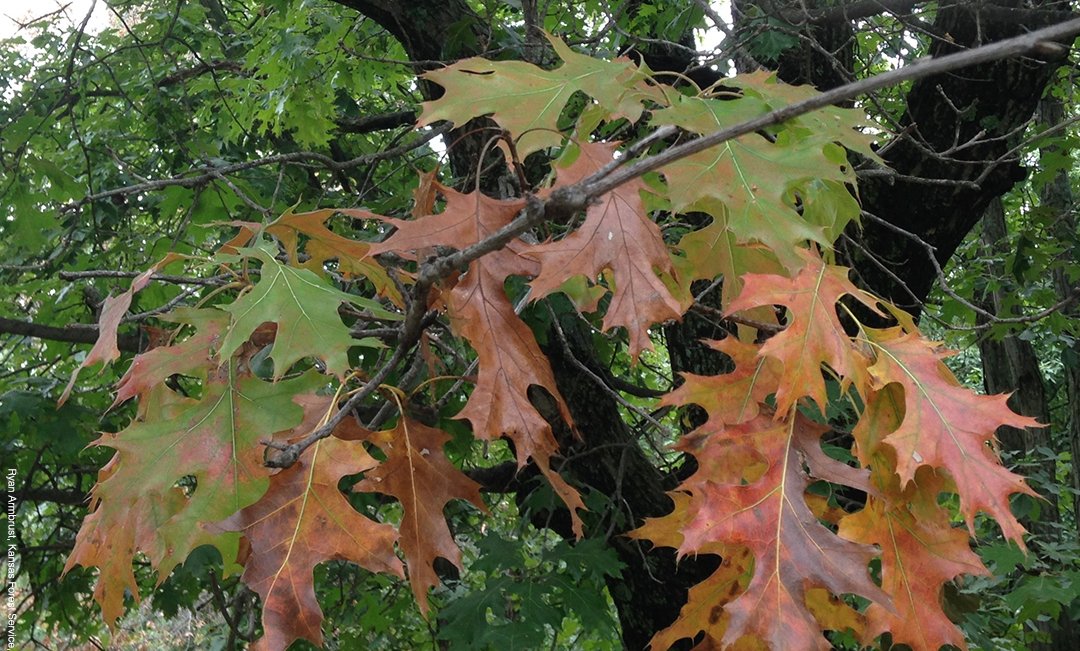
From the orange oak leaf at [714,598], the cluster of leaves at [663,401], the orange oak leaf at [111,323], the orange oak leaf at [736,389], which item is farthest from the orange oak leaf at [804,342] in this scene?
the orange oak leaf at [111,323]

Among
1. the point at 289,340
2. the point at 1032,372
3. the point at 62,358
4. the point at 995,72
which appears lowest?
the point at 1032,372

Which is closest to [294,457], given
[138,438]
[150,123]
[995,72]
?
[138,438]

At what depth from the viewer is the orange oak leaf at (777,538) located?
0.88m

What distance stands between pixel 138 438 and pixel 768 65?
2.23 m

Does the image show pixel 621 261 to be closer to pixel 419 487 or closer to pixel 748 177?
pixel 748 177

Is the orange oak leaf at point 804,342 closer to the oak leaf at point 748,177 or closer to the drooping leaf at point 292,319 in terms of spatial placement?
the oak leaf at point 748,177

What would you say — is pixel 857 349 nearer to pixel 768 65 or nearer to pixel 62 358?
pixel 768 65

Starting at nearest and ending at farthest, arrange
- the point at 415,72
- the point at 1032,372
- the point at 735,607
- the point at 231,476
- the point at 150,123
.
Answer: the point at 735,607 → the point at 231,476 → the point at 415,72 → the point at 150,123 → the point at 1032,372

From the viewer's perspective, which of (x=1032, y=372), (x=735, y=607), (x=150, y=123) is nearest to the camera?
(x=735, y=607)

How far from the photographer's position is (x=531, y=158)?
2361mm

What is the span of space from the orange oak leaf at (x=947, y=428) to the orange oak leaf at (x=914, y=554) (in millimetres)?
40

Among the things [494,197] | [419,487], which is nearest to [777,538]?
[419,487]

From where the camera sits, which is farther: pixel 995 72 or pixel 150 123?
pixel 150 123

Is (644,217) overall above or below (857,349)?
above
